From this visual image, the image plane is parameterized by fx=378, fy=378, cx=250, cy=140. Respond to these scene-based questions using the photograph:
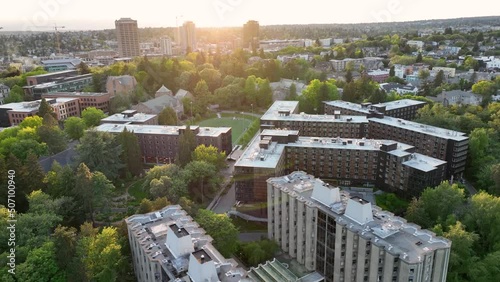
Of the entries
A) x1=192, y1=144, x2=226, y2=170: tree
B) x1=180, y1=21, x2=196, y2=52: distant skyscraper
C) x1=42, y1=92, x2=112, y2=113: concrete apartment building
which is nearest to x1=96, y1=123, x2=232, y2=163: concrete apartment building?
x1=192, y1=144, x2=226, y2=170: tree

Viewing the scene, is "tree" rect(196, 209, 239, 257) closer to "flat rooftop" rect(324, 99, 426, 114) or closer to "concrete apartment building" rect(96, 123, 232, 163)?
"concrete apartment building" rect(96, 123, 232, 163)

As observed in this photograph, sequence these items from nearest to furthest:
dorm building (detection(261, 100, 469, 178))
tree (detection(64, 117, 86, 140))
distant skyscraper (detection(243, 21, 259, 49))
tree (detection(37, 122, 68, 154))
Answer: dorm building (detection(261, 100, 469, 178)), tree (detection(37, 122, 68, 154)), tree (detection(64, 117, 86, 140)), distant skyscraper (detection(243, 21, 259, 49))

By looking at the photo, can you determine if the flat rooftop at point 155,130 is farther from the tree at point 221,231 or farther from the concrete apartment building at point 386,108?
the concrete apartment building at point 386,108

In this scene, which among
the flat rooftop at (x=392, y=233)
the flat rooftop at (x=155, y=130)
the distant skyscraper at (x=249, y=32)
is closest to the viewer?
the flat rooftop at (x=392, y=233)

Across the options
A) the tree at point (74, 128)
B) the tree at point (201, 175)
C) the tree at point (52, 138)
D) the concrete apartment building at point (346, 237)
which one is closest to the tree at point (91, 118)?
the tree at point (74, 128)

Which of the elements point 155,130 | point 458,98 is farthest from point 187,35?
point 155,130

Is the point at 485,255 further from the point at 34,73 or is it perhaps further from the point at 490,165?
the point at 34,73

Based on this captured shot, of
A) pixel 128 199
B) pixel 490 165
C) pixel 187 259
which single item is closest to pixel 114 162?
pixel 128 199
